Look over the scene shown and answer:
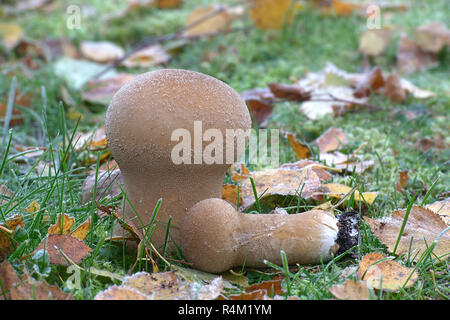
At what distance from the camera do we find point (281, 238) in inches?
52.7

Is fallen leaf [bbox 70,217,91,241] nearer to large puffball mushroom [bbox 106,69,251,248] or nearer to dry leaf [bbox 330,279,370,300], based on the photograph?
large puffball mushroom [bbox 106,69,251,248]

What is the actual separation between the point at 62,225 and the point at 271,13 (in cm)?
282

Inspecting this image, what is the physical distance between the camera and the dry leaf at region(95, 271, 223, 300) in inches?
45.6

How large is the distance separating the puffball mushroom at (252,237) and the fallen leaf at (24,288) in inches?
14.6

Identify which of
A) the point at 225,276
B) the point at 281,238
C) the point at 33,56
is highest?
the point at 33,56

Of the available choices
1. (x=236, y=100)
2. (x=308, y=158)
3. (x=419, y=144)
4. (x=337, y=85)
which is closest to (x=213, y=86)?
(x=236, y=100)

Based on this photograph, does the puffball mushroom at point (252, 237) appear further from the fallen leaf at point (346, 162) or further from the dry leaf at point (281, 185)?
A: the fallen leaf at point (346, 162)

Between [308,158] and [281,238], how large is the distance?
2.76ft

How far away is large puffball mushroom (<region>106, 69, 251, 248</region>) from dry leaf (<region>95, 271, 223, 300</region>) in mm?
181

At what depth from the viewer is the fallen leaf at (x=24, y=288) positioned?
1091 millimetres

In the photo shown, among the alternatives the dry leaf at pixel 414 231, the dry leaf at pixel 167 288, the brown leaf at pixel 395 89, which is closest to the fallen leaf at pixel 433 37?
the brown leaf at pixel 395 89

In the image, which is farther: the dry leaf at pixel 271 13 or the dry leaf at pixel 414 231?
the dry leaf at pixel 271 13

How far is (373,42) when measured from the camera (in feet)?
10.9
